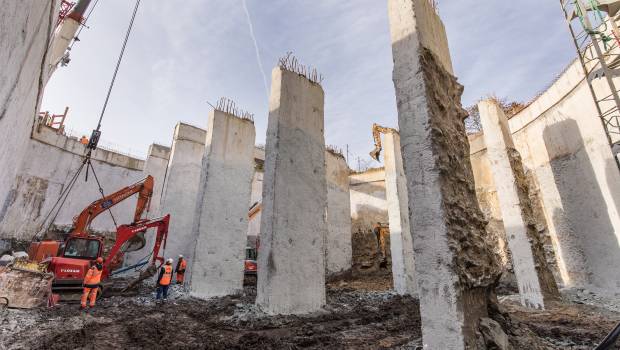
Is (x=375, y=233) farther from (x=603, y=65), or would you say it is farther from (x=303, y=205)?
Answer: (x=603, y=65)

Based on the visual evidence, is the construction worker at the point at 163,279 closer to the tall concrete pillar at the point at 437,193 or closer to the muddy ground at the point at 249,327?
the muddy ground at the point at 249,327

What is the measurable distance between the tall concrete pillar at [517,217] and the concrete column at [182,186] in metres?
9.55

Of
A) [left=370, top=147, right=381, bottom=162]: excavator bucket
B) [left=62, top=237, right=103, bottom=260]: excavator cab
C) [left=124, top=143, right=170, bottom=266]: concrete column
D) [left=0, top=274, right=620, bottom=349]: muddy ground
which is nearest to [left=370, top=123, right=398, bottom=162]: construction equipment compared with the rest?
[left=370, top=147, right=381, bottom=162]: excavator bucket

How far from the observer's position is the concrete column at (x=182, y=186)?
441 inches

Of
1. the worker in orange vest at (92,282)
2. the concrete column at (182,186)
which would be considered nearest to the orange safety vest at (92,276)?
the worker in orange vest at (92,282)

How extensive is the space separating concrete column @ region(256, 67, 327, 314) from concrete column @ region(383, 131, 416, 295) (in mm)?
3653

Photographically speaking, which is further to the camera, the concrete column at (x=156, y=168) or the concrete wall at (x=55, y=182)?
the concrete column at (x=156, y=168)

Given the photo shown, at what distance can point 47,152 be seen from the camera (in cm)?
1411

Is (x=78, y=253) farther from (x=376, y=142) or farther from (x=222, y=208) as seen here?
(x=376, y=142)

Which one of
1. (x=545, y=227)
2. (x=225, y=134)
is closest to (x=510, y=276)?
(x=545, y=227)

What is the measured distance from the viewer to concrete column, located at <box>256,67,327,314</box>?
5.89 metres

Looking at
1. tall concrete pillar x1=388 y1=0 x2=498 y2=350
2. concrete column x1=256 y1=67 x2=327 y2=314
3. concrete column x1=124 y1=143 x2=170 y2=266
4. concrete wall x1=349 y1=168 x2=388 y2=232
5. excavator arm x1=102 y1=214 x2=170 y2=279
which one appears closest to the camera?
tall concrete pillar x1=388 y1=0 x2=498 y2=350

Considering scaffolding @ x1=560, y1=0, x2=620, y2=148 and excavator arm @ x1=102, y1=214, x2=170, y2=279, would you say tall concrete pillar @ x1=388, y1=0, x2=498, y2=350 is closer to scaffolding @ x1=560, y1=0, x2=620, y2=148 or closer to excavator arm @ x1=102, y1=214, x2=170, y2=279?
scaffolding @ x1=560, y1=0, x2=620, y2=148

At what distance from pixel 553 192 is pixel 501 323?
7.80 meters
